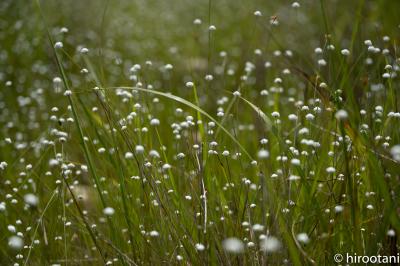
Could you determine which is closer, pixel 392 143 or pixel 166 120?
pixel 392 143

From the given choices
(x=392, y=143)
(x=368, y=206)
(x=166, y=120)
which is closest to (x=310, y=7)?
(x=166, y=120)

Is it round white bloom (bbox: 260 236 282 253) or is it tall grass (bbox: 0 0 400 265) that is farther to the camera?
tall grass (bbox: 0 0 400 265)

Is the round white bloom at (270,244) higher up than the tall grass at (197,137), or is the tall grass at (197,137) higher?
the tall grass at (197,137)

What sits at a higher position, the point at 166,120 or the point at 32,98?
the point at 32,98

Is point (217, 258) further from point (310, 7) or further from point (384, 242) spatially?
point (310, 7)

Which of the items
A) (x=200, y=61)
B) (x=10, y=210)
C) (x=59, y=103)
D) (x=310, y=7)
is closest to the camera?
(x=10, y=210)

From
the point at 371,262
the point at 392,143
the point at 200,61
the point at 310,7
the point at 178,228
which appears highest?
the point at 310,7

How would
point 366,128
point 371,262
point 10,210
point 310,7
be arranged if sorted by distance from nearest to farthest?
1. point 371,262
2. point 366,128
3. point 10,210
4. point 310,7

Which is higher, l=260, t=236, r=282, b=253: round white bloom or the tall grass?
the tall grass

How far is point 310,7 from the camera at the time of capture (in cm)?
623

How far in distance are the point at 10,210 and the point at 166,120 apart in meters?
1.61

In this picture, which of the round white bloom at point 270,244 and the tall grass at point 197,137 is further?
the tall grass at point 197,137

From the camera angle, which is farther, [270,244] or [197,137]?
[197,137]

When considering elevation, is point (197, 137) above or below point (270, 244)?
above
